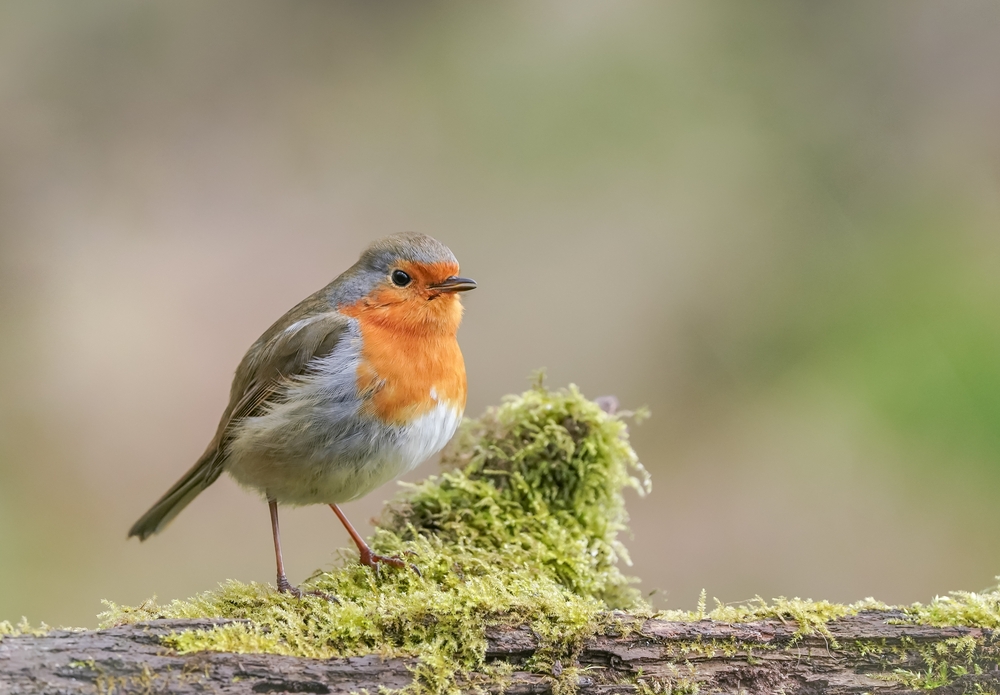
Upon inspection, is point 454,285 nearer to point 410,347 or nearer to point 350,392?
point 410,347

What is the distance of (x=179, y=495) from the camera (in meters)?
4.03

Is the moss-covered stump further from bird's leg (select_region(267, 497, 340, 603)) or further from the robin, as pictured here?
the robin

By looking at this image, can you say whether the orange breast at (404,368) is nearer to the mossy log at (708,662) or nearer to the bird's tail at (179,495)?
the bird's tail at (179,495)

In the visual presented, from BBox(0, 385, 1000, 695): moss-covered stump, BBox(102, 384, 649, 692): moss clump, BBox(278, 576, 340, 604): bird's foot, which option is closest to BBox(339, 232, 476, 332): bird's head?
BBox(102, 384, 649, 692): moss clump

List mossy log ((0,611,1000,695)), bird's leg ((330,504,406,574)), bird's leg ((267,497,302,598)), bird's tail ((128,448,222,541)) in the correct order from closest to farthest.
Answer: mossy log ((0,611,1000,695)), bird's leg ((267,497,302,598)), bird's leg ((330,504,406,574)), bird's tail ((128,448,222,541))

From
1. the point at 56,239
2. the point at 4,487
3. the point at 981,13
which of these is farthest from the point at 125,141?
the point at 981,13

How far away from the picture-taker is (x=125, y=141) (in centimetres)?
883

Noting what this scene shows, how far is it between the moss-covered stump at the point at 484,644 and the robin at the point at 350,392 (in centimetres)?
51

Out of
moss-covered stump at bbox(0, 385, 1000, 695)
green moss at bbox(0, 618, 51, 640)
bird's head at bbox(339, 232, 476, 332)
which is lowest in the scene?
green moss at bbox(0, 618, 51, 640)

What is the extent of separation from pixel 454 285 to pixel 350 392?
2.41 ft

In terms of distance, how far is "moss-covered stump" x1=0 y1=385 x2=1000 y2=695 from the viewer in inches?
88.4

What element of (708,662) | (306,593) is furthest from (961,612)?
(306,593)

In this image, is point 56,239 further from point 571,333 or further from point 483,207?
point 571,333

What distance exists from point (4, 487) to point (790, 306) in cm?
736
